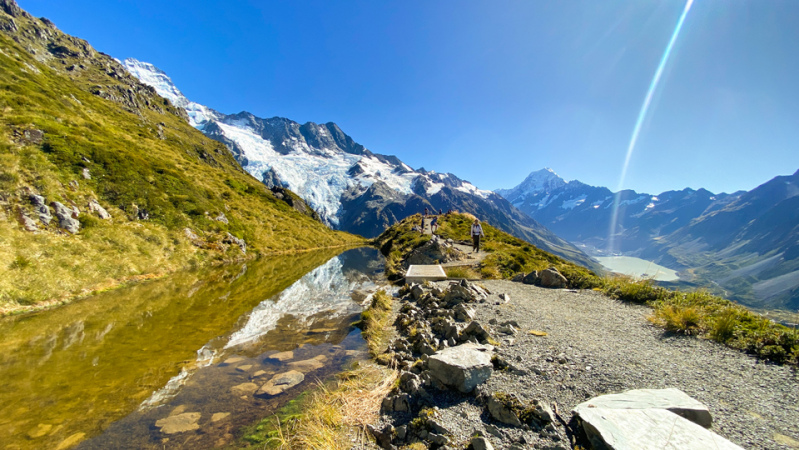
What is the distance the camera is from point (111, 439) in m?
6.68

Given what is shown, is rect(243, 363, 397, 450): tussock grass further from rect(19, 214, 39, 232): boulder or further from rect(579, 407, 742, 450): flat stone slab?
rect(19, 214, 39, 232): boulder

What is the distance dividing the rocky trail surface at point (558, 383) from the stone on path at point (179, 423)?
5.12 meters

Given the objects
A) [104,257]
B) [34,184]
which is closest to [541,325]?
[104,257]

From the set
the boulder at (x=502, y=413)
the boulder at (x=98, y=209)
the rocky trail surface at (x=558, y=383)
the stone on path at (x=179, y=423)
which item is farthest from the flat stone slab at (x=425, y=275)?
the boulder at (x=98, y=209)

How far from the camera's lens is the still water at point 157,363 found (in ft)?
23.1

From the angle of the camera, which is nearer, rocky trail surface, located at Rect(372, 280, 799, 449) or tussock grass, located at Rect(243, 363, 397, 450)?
rocky trail surface, located at Rect(372, 280, 799, 449)

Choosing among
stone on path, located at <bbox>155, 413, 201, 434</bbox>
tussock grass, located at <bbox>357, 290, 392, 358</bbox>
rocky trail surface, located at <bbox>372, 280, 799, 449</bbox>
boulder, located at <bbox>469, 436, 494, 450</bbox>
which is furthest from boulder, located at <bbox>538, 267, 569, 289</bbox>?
stone on path, located at <bbox>155, 413, 201, 434</bbox>

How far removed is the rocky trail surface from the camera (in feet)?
15.9

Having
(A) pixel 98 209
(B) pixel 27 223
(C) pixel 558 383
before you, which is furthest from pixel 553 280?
(A) pixel 98 209

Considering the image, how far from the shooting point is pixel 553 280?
55.0 feet

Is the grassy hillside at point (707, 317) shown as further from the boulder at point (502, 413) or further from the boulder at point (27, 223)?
the boulder at point (27, 223)

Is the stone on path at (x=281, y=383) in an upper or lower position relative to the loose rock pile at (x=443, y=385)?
lower

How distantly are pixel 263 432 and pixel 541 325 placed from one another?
365 inches

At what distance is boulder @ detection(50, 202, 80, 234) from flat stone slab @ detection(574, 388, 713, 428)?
35.3 metres
